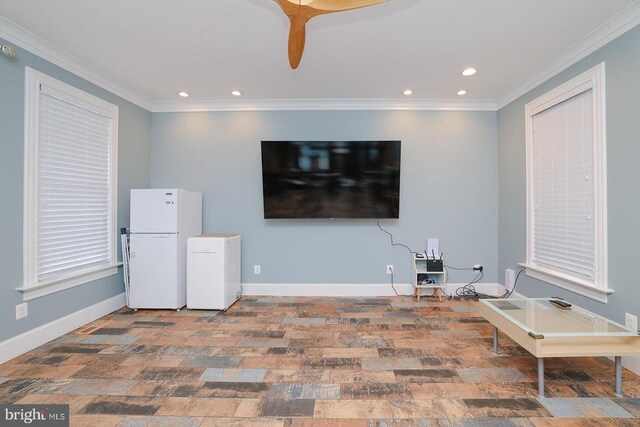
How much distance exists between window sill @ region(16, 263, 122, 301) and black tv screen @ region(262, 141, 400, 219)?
1.95 metres

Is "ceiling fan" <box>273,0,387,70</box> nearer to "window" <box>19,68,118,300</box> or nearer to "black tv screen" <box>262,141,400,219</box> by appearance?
"black tv screen" <box>262,141,400,219</box>

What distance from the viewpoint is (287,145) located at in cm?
358

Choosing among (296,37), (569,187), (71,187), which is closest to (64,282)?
(71,187)

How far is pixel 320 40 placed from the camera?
2391mm

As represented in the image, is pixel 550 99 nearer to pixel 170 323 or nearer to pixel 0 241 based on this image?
pixel 170 323

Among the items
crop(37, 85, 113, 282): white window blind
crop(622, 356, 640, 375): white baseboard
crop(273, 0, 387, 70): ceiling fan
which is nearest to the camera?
crop(273, 0, 387, 70): ceiling fan

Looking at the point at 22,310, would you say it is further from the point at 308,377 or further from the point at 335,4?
the point at 335,4

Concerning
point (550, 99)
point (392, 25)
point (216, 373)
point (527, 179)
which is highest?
point (392, 25)

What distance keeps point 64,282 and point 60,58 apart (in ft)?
6.86

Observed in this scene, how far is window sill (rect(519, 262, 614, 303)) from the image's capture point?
227 cm

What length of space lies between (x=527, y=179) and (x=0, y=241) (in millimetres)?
4950

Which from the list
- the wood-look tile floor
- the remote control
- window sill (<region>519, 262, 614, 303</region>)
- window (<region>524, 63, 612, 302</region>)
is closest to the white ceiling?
window (<region>524, 63, 612, 302</region>)

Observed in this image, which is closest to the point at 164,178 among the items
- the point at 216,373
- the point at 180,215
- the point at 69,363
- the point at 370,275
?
the point at 180,215

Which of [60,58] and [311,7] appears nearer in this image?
[311,7]
